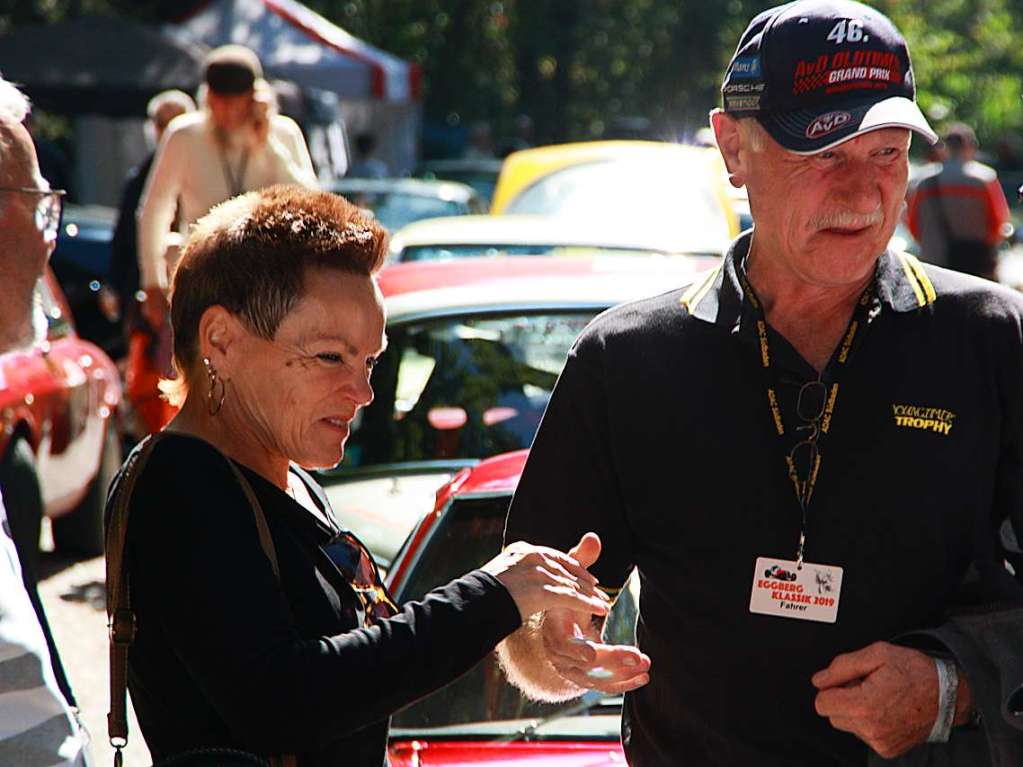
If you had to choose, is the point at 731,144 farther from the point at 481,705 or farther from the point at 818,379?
the point at 481,705

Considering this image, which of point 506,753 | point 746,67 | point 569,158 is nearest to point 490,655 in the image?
point 506,753

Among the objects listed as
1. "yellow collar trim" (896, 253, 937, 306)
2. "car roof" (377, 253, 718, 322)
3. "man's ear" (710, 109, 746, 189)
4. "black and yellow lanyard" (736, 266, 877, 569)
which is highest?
"man's ear" (710, 109, 746, 189)

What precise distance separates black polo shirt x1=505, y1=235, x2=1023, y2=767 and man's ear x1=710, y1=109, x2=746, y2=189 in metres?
0.20

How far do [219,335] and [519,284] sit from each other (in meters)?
2.85

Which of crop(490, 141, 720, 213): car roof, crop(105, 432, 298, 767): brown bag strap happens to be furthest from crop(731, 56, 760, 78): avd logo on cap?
crop(490, 141, 720, 213): car roof

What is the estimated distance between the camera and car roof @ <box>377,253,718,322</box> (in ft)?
16.4

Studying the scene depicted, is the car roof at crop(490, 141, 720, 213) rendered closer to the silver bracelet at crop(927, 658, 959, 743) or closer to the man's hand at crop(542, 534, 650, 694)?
the man's hand at crop(542, 534, 650, 694)

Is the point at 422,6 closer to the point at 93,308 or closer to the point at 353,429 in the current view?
the point at 93,308

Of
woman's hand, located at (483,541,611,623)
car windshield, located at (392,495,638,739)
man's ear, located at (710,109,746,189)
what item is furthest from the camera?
car windshield, located at (392,495,638,739)

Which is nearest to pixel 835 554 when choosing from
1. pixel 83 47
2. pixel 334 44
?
pixel 83 47

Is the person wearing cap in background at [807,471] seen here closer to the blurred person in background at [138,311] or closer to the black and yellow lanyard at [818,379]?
the black and yellow lanyard at [818,379]

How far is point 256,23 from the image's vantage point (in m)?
24.2

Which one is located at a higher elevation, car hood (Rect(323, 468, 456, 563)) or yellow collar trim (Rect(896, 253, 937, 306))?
yellow collar trim (Rect(896, 253, 937, 306))

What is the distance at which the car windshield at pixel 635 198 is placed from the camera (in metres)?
8.97
